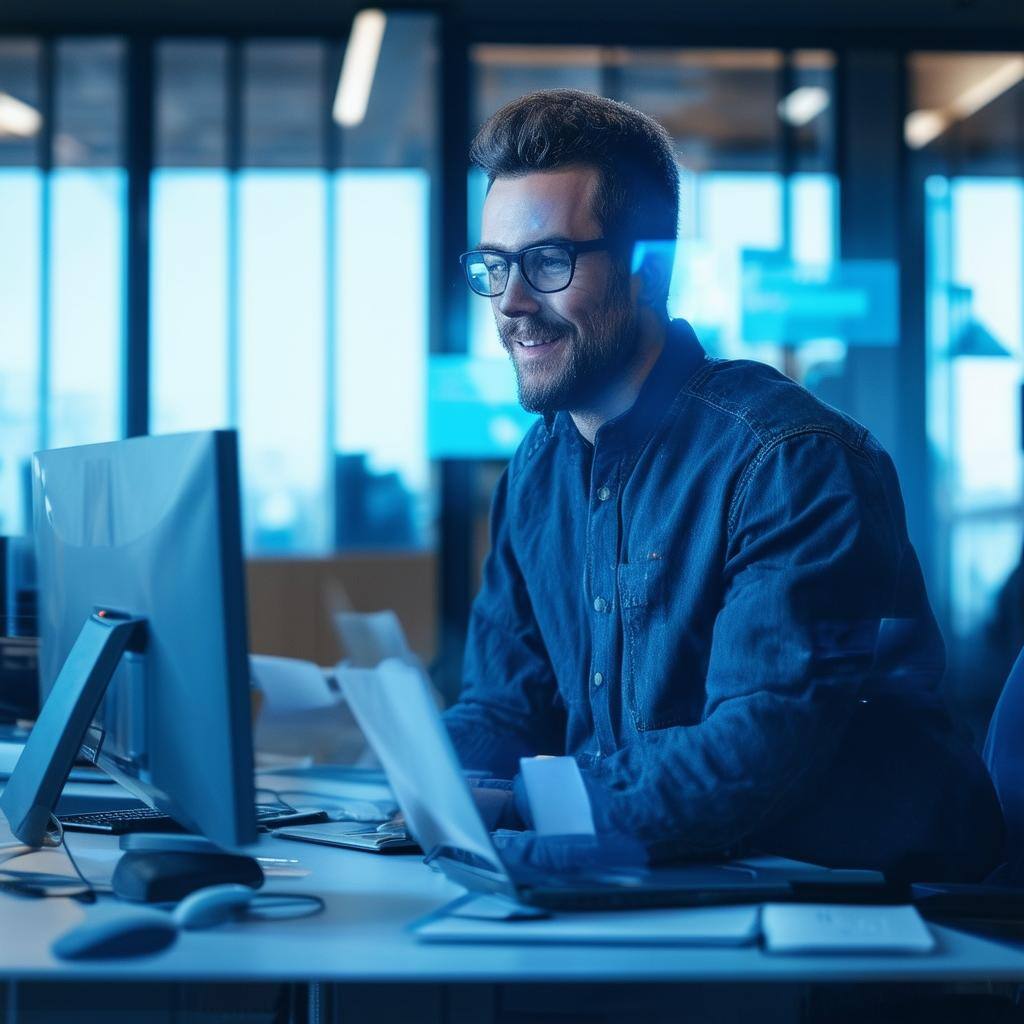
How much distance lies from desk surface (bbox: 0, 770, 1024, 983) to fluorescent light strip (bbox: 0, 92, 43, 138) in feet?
17.8

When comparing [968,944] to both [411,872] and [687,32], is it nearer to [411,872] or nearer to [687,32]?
[411,872]

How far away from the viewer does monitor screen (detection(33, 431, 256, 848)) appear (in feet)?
3.58

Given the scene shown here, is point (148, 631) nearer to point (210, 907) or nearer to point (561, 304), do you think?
point (210, 907)

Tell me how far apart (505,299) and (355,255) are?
496 cm

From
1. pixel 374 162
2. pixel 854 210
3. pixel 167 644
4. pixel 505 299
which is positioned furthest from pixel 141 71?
pixel 167 644

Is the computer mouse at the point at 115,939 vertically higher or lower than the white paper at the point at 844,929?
higher

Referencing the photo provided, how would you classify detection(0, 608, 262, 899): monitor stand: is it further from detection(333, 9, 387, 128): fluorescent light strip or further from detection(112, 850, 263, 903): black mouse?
detection(333, 9, 387, 128): fluorescent light strip

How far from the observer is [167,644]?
1198 mm

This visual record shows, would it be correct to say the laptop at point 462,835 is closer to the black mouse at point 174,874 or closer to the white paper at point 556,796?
the white paper at point 556,796

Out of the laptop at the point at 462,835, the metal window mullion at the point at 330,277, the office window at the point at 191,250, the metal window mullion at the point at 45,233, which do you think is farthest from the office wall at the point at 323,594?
the laptop at the point at 462,835

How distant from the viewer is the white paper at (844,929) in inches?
40.2

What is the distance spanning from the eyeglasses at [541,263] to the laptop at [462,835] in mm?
710

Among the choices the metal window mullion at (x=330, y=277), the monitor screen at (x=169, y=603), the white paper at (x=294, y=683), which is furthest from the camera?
the metal window mullion at (x=330, y=277)

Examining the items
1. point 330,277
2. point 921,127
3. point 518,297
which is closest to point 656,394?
point 518,297
